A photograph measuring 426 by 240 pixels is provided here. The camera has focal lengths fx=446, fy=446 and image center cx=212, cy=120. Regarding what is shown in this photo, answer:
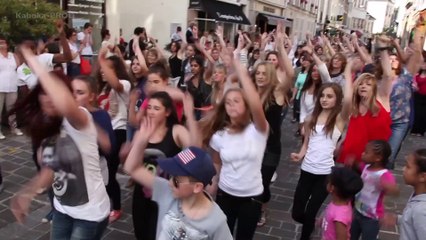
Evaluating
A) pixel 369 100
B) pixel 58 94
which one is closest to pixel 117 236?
pixel 58 94

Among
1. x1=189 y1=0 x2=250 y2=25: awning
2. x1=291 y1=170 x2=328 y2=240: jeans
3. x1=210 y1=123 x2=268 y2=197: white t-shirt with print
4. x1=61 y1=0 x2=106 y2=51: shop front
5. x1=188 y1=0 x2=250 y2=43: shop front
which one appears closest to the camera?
x1=210 y1=123 x2=268 y2=197: white t-shirt with print

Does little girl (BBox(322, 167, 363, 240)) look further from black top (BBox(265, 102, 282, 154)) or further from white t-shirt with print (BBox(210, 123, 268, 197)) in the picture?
black top (BBox(265, 102, 282, 154))

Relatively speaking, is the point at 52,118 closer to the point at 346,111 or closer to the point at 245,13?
Result: the point at 346,111

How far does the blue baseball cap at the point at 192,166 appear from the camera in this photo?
2223mm

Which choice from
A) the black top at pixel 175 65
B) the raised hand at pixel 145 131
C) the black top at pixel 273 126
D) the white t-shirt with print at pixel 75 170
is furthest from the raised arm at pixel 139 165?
the black top at pixel 175 65

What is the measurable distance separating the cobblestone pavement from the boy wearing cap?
208 cm

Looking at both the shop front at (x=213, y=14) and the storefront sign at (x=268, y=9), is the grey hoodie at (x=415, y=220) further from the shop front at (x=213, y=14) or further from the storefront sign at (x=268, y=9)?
the storefront sign at (x=268, y=9)

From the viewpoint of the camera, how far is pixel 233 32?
25.2m

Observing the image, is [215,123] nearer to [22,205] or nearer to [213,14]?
[22,205]

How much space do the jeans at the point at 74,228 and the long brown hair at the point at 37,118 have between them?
1.63 ft

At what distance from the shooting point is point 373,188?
3529 mm

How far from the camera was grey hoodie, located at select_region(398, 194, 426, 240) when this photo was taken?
2.44m

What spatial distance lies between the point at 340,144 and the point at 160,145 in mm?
1874

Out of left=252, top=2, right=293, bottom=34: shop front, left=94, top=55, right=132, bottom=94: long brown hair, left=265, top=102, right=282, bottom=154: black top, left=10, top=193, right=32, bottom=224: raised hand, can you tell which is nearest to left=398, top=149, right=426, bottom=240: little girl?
left=265, top=102, right=282, bottom=154: black top
